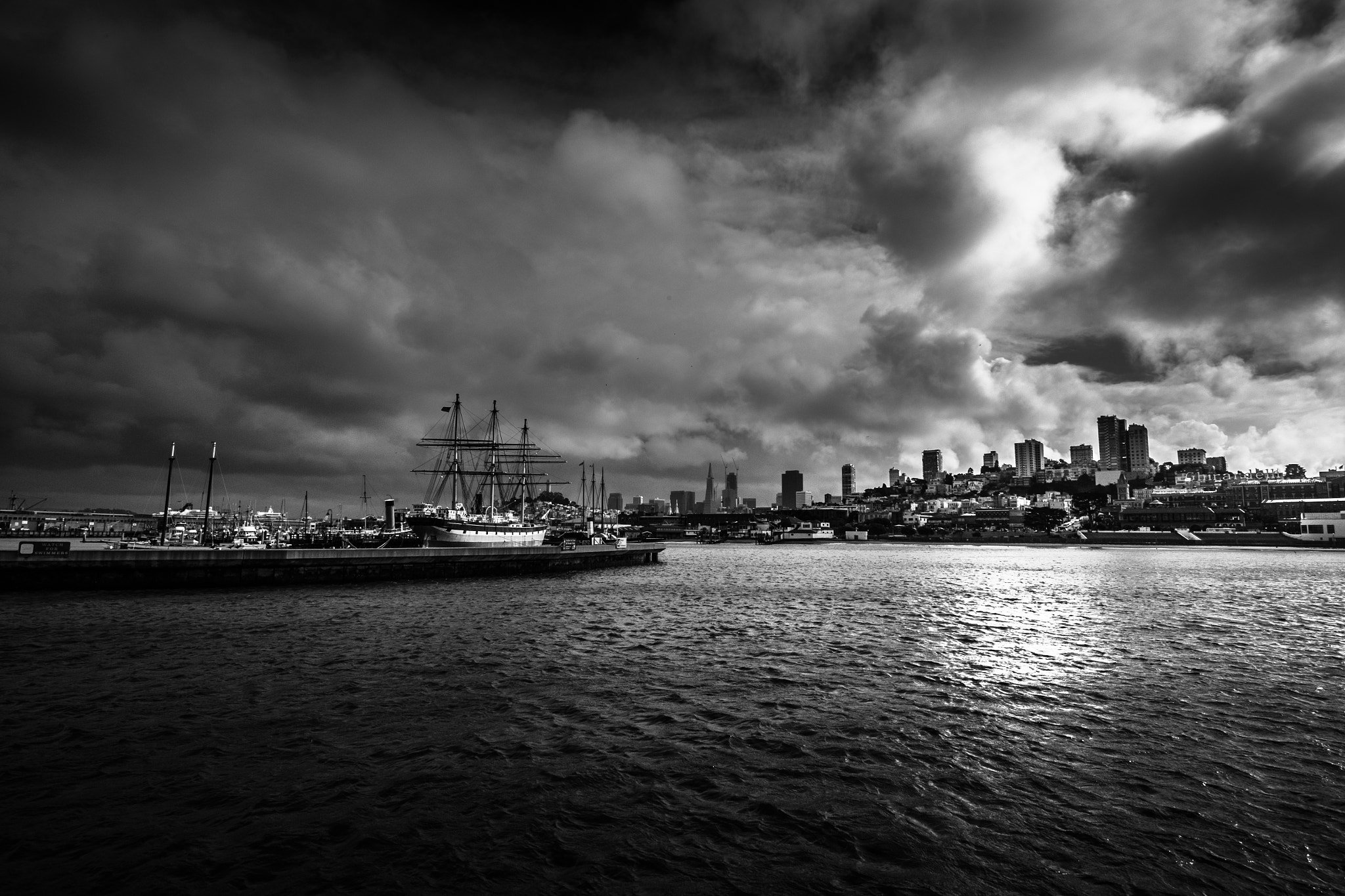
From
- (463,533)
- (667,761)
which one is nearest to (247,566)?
(463,533)

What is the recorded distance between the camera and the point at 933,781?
508 inches

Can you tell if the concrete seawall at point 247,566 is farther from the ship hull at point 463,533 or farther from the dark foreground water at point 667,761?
the dark foreground water at point 667,761

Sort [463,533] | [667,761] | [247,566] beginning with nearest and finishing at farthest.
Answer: [667,761]
[247,566]
[463,533]

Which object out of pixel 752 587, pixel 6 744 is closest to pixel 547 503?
pixel 752 587

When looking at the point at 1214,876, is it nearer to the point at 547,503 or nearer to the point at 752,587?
the point at 752,587

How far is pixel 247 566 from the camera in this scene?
177ft

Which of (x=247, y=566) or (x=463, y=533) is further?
(x=463, y=533)

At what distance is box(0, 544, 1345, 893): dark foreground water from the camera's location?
9516mm

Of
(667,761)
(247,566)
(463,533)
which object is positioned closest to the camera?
(667,761)

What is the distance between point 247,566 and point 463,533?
97.3ft

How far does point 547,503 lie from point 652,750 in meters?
188

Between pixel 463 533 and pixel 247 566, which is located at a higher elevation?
pixel 463 533

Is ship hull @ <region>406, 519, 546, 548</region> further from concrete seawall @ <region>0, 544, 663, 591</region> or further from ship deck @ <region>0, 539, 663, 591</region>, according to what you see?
concrete seawall @ <region>0, 544, 663, 591</region>

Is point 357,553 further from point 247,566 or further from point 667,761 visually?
point 667,761
